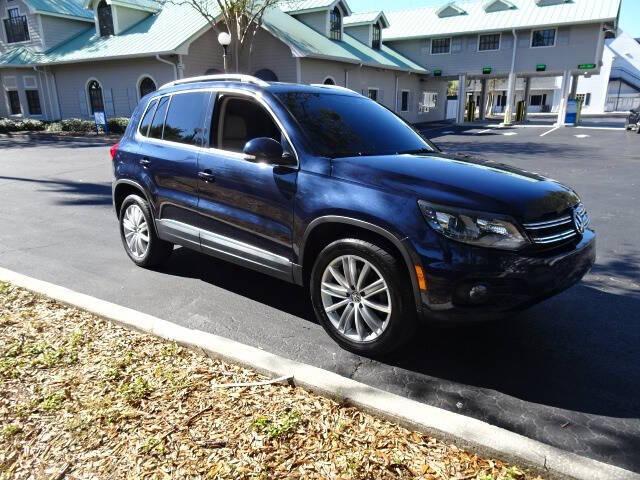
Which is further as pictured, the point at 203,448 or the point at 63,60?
the point at 63,60

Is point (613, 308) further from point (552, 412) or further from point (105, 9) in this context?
point (105, 9)

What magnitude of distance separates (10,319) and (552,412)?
4045 mm

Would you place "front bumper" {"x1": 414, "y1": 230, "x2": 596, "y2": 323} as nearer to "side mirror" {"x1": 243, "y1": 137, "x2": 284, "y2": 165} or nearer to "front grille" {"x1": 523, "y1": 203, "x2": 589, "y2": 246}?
"front grille" {"x1": 523, "y1": 203, "x2": 589, "y2": 246}

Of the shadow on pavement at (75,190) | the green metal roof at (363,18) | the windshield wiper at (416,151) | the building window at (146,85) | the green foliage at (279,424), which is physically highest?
the green metal roof at (363,18)

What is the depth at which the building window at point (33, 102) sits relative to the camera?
29.0 meters

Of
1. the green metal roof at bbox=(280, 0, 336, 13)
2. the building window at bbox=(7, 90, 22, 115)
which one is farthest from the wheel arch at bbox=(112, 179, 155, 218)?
the building window at bbox=(7, 90, 22, 115)

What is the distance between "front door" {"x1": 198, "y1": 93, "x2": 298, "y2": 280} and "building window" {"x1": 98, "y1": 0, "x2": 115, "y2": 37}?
1043 inches

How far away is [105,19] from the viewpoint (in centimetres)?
2641

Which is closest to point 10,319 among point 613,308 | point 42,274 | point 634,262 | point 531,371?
point 42,274

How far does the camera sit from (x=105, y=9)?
86.5 feet

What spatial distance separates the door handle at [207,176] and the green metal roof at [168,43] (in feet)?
62.6

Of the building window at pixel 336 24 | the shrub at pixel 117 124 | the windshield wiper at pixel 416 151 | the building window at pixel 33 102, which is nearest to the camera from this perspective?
the windshield wiper at pixel 416 151

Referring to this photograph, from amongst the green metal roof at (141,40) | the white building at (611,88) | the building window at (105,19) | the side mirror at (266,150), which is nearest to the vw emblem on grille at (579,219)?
the side mirror at (266,150)

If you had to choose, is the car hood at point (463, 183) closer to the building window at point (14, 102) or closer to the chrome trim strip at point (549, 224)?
the chrome trim strip at point (549, 224)
